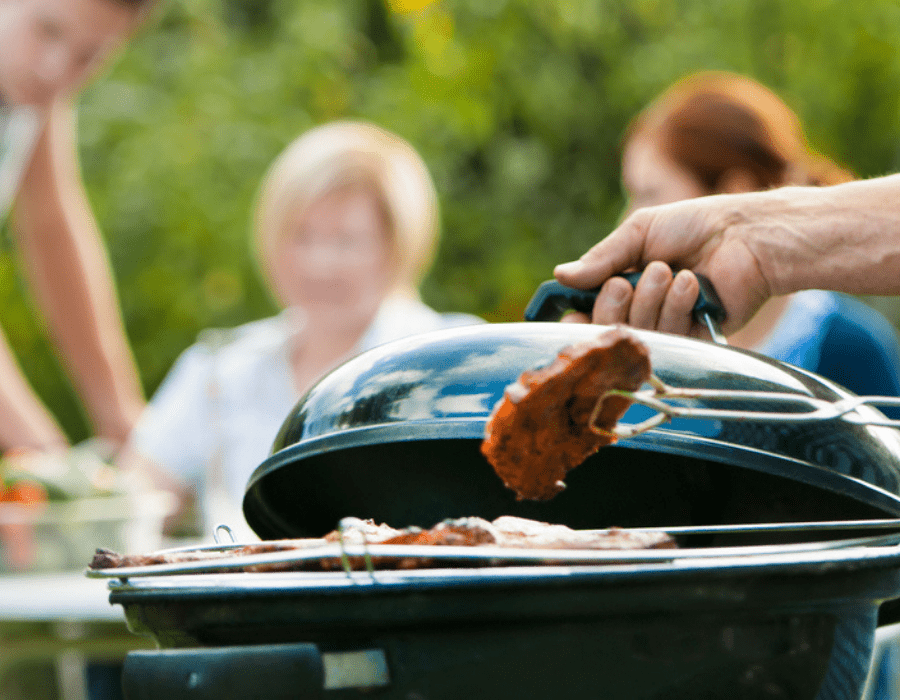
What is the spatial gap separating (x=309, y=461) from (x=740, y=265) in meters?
0.61

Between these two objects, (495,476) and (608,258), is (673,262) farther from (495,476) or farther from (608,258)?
(495,476)

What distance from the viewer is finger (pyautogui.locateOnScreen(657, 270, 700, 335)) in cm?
112

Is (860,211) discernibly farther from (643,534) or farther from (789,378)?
(643,534)

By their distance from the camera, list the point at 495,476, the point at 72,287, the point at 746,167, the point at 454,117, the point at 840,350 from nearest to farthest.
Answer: the point at 495,476
the point at 840,350
the point at 746,167
the point at 72,287
the point at 454,117

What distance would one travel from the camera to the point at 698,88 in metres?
2.88

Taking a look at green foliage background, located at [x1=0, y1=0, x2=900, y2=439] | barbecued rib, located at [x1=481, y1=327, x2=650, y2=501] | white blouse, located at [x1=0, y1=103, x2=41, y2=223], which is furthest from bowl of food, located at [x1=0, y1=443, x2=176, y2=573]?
green foliage background, located at [x1=0, y1=0, x2=900, y2=439]

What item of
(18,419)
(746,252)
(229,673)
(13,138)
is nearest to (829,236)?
(746,252)

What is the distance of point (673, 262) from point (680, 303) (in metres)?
0.14

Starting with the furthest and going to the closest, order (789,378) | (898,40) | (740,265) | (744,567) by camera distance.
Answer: (898,40)
(740,265)
(789,378)
(744,567)

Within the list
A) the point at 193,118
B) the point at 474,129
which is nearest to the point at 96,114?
the point at 193,118

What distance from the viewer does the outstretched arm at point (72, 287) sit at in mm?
4105

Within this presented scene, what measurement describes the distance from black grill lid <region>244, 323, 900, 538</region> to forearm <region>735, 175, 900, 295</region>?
0.27 metres

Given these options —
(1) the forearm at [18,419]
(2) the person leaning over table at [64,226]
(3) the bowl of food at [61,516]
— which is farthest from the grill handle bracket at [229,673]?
(2) the person leaning over table at [64,226]

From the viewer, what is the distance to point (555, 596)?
667mm
